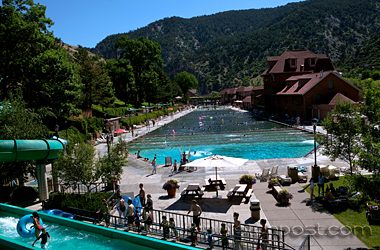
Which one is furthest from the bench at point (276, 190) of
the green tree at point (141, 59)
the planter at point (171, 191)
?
the green tree at point (141, 59)

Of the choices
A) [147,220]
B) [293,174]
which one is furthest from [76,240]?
[293,174]

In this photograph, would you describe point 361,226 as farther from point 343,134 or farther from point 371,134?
point 343,134

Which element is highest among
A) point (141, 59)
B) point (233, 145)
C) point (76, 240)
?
point (141, 59)

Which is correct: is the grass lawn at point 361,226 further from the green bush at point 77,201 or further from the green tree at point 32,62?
the green tree at point 32,62

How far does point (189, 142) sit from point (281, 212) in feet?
94.7

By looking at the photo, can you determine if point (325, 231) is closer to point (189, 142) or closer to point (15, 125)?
point (15, 125)

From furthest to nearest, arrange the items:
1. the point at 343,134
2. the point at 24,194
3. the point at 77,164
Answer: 1. the point at 24,194
2. the point at 343,134
3. the point at 77,164

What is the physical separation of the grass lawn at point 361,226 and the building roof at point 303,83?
1697 inches

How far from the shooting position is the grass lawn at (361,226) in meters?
12.5

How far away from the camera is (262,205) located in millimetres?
17203

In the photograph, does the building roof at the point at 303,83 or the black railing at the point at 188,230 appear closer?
the black railing at the point at 188,230

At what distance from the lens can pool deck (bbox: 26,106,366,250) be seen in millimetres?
12884

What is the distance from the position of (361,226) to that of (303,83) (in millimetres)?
51121

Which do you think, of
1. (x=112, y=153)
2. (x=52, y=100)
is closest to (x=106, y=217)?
(x=112, y=153)
